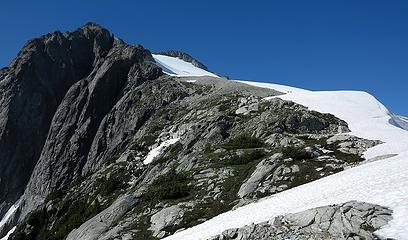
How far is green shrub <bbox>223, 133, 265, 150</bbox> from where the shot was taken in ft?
119

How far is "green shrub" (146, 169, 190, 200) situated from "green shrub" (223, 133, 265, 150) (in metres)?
6.27

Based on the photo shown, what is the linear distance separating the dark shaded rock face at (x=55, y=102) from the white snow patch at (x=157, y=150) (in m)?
30.1

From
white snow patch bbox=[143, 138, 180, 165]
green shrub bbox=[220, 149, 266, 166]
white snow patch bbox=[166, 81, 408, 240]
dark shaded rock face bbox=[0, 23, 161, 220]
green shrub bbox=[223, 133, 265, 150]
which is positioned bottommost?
white snow patch bbox=[166, 81, 408, 240]

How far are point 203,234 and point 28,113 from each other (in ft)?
260

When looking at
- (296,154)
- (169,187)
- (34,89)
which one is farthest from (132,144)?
(34,89)

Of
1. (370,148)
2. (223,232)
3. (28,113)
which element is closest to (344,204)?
(223,232)

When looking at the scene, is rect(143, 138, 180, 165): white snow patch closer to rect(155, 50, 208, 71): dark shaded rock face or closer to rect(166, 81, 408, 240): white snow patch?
rect(166, 81, 408, 240): white snow patch

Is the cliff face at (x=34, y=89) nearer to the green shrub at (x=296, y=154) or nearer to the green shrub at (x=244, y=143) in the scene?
the green shrub at (x=244, y=143)

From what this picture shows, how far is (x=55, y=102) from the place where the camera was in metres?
91.7

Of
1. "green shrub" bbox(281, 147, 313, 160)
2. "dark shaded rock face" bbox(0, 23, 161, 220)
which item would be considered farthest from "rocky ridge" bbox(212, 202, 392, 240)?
"dark shaded rock face" bbox(0, 23, 161, 220)

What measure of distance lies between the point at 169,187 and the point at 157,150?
684 inches

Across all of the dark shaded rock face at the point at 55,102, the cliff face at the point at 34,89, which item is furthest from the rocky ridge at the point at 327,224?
the cliff face at the point at 34,89

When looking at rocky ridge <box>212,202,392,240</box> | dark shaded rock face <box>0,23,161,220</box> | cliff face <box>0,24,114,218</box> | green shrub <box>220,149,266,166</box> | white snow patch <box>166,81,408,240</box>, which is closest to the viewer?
rocky ridge <box>212,202,392,240</box>

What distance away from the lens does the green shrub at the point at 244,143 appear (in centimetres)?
3628
